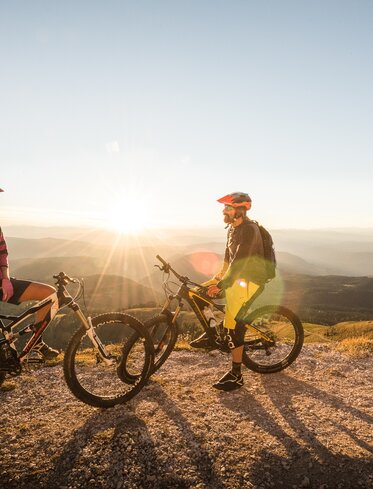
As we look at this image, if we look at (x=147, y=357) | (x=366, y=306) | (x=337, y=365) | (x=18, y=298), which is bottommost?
(x=366, y=306)

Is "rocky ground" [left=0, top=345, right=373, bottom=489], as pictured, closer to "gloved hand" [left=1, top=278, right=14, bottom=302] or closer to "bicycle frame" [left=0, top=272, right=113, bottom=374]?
"bicycle frame" [left=0, top=272, right=113, bottom=374]

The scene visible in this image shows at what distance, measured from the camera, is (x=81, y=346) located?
631 cm

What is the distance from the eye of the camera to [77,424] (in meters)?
5.43

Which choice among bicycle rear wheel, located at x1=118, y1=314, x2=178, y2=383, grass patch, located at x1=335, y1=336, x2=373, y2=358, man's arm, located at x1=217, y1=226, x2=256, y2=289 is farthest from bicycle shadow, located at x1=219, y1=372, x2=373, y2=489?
grass patch, located at x1=335, y1=336, x2=373, y2=358

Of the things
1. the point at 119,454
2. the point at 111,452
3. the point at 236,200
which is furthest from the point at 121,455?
the point at 236,200

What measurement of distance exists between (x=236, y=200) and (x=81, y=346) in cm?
428

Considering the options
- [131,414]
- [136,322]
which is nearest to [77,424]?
[131,414]

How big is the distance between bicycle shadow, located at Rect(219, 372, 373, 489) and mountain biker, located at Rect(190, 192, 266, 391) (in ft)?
2.55

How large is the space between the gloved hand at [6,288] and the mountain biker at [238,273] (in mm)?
3753

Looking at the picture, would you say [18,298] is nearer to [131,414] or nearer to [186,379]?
[131,414]

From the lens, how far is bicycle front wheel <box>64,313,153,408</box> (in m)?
5.76

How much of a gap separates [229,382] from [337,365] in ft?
11.5

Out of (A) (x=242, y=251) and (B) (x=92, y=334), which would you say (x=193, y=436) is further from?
(A) (x=242, y=251)

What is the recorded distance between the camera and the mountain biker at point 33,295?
229 inches
